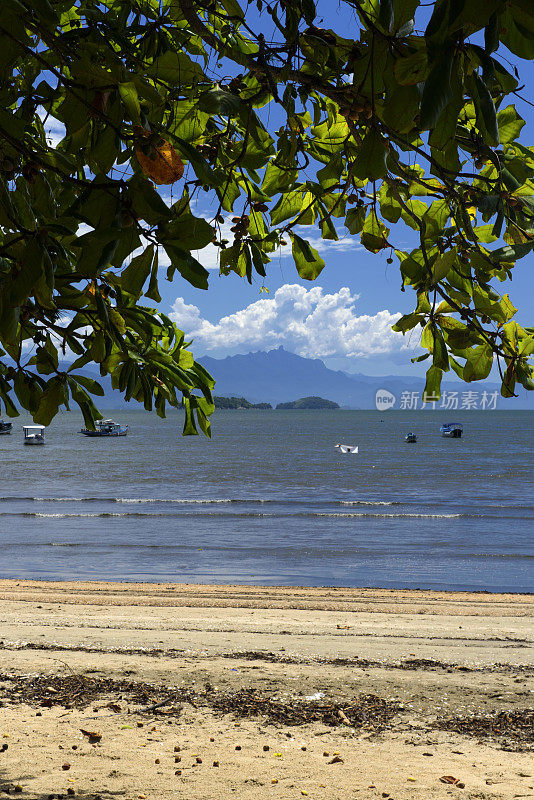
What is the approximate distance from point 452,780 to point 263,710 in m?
1.77

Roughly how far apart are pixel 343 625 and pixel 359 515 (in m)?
19.7

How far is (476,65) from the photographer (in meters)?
1.40

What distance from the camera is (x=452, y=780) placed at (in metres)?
4.41

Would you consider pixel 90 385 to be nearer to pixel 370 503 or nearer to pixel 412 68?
pixel 412 68

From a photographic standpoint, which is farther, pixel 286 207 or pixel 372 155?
pixel 286 207

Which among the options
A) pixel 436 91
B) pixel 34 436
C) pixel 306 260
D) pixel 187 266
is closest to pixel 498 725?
pixel 306 260

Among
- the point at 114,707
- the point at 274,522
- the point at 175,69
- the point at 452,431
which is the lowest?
the point at 274,522

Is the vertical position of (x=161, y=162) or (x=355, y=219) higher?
(x=355, y=219)

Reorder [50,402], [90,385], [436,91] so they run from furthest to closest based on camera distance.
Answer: [90,385]
[50,402]
[436,91]

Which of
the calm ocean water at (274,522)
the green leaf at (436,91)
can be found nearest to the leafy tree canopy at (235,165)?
the green leaf at (436,91)

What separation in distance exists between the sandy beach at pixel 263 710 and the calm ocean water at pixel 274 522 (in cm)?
859

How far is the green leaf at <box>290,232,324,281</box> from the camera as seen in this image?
2754mm

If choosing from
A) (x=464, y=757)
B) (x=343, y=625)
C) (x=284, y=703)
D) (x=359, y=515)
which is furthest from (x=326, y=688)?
(x=359, y=515)

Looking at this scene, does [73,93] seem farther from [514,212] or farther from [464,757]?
[464,757]
